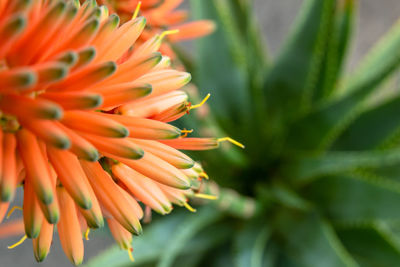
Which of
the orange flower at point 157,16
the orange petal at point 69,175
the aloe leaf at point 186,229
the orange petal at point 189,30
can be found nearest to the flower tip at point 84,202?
the orange petal at point 69,175

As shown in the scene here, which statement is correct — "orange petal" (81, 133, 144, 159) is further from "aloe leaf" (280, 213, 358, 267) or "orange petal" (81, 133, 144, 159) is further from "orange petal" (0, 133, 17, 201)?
"aloe leaf" (280, 213, 358, 267)

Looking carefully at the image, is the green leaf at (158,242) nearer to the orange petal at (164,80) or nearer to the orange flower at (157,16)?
the orange flower at (157,16)

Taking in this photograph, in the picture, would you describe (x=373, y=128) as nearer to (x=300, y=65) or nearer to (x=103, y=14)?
(x=300, y=65)

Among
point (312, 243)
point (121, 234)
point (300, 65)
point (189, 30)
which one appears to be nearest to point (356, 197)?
point (312, 243)

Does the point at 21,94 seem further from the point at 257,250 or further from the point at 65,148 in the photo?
the point at 257,250

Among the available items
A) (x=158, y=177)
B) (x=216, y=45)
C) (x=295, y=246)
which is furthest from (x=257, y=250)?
(x=158, y=177)

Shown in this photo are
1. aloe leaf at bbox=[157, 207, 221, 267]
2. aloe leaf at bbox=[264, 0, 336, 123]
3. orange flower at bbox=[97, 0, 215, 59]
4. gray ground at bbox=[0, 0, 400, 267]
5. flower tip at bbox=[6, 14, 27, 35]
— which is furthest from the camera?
gray ground at bbox=[0, 0, 400, 267]

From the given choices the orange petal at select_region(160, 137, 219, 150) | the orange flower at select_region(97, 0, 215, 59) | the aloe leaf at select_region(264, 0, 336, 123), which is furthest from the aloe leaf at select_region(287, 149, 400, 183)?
the orange petal at select_region(160, 137, 219, 150)
